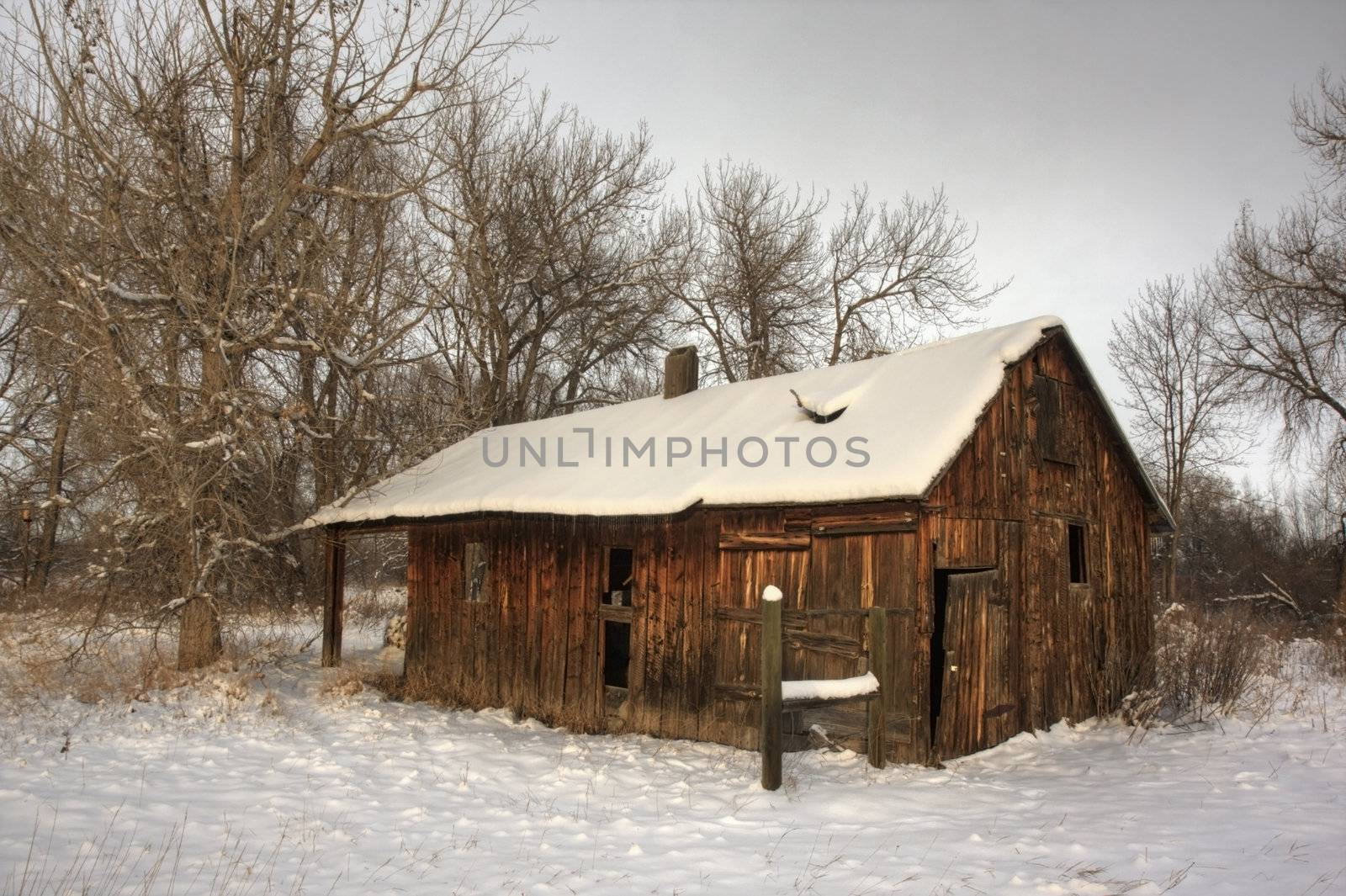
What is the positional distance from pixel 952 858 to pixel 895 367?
6441 mm

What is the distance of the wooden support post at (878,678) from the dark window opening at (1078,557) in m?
4.38

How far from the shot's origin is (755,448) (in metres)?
10.0

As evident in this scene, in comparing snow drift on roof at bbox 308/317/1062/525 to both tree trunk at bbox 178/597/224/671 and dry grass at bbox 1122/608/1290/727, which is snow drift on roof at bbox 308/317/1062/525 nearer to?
tree trunk at bbox 178/597/224/671

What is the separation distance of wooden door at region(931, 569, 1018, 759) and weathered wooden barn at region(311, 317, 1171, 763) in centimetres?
3

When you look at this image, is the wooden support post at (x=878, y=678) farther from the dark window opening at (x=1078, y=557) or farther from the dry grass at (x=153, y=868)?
the dry grass at (x=153, y=868)

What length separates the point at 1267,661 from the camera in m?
13.3

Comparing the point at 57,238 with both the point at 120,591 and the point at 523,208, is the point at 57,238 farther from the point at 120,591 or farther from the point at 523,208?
the point at 523,208

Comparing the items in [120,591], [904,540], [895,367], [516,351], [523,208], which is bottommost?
[120,591]

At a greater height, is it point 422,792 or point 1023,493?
point 1023,493

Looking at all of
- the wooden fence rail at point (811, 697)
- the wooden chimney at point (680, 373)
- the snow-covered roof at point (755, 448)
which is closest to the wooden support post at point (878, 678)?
the wooden fence rail at point (811, 697)

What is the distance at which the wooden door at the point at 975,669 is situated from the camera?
28.2ft

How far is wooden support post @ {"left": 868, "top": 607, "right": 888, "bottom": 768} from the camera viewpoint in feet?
25.4

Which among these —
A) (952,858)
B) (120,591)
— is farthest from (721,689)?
(120,591)

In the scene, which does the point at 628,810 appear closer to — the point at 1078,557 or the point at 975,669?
the point at 975,669
